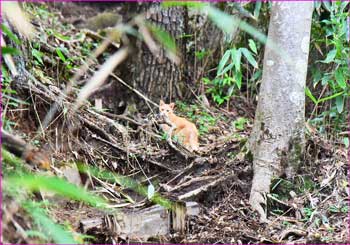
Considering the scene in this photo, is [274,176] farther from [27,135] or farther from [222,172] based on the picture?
[27,135]

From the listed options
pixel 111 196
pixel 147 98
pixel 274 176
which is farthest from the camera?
pixel 147 98

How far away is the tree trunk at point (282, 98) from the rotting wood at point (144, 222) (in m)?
0.57

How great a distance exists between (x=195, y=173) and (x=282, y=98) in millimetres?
746

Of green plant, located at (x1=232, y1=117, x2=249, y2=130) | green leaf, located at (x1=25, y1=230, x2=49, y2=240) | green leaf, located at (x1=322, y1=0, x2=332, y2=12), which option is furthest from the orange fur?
green leaf, located at (x1=25, y1=230, x2=49, y2=240)

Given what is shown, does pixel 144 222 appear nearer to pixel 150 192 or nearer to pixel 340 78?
pixel 150 192

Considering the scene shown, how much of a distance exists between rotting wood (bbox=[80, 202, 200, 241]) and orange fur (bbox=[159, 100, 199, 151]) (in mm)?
975

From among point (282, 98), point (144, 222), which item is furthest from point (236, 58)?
point (144, 222)

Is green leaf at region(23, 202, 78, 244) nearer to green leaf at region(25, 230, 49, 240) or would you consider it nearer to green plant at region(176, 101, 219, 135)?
green leaf at region(25, 230, 49, 240)

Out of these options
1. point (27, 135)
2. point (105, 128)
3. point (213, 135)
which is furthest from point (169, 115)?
point (27, 135)

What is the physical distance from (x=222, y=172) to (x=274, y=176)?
1.11 ft

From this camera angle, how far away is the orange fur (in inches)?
158

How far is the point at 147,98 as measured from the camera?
474 cm

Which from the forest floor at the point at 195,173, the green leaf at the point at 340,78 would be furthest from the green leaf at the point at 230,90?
the green leaf at the point at 340,78

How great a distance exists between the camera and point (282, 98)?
336 centimetres
